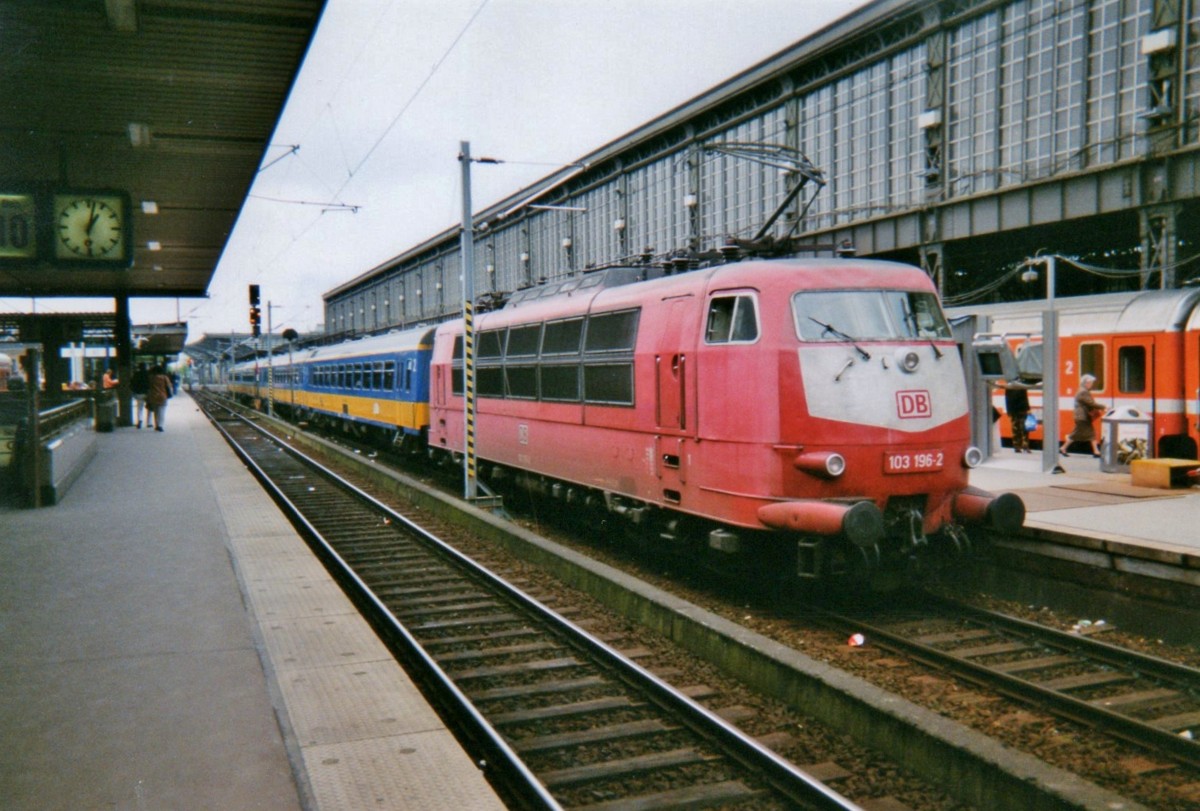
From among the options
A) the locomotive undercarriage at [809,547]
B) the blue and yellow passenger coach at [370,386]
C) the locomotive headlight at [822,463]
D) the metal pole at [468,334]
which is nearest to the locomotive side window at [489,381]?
the metal pole at [468,334]

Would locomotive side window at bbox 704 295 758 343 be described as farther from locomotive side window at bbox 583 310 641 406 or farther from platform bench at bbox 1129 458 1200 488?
platform bench at bbox 1129 458 1200 488

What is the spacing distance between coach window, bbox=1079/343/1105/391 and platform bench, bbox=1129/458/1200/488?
20.2 feet

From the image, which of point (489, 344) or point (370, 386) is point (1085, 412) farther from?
point (370, 386)

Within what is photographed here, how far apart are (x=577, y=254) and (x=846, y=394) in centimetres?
4174

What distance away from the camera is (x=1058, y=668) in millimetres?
7348

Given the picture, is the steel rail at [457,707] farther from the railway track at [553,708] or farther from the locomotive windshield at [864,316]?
the locomotive windshield at [864,316]

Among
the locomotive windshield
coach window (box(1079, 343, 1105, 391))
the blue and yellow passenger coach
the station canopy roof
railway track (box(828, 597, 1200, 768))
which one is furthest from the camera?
the blue and yellow passenger coach

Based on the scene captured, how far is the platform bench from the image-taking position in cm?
1228

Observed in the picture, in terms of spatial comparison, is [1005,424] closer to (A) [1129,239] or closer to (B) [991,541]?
(A) [1129,239]

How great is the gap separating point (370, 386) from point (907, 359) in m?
20.5

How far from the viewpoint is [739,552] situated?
29.4 feet

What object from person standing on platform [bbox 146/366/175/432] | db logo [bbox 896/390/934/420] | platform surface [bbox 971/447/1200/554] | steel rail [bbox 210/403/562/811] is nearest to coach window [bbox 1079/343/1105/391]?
platform surface [bbox 971/447/1200/554]

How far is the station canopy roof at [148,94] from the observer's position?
8.74 metres

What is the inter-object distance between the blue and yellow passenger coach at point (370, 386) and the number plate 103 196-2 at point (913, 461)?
14.1 m
